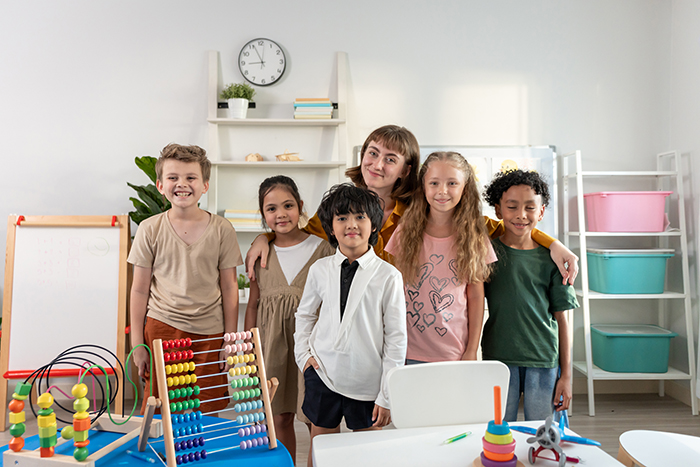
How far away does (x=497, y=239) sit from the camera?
1757 mm

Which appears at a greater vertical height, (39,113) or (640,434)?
(39,113)

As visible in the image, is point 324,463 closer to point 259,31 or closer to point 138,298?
point 138,298

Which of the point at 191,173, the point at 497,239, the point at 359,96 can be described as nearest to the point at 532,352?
the point at 497,239

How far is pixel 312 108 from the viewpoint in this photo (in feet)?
10.1

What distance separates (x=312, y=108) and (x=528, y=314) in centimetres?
201

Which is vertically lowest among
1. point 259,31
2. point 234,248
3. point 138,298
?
point 138,298

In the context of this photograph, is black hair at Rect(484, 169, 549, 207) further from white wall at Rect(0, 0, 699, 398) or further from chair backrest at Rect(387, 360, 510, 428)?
white wall at Rect(0, 0, 699, 398)

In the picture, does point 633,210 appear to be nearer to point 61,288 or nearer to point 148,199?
point 148,199

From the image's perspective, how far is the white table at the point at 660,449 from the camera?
1.06 meters

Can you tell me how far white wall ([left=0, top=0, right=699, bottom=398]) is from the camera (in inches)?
124

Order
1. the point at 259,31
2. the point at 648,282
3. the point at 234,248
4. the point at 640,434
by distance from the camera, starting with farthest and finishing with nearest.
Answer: the point at 259,31 < the point at 648,282 < the point at 234,248 < the point at 640,434

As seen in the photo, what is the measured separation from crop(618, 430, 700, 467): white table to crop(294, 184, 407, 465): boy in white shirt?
601mm

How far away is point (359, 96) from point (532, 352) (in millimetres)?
2226

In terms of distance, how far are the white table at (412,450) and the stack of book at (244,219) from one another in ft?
6.84
